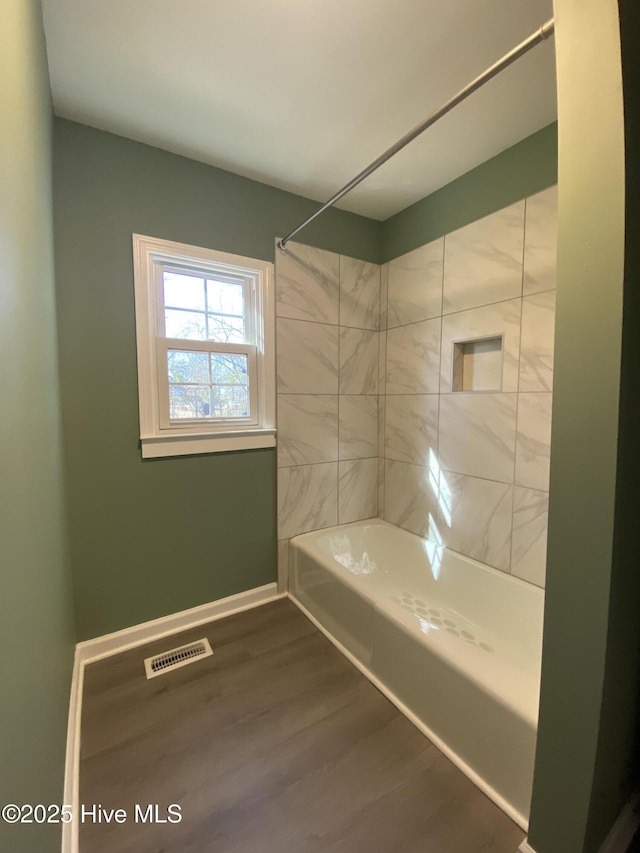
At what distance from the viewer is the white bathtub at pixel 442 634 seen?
1.11 meters

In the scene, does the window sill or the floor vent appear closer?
the floor vent

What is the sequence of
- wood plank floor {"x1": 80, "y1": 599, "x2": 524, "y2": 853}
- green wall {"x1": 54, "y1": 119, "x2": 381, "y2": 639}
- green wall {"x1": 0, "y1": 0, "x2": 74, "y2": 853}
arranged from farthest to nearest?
green wall {"x1": 54, "y1": 119, "x2": 381, "y2": 639} < wood plank floor {"x1": 80, "y1": 599, "x2": 524, "y2": 853} < green wall {"x1": 0, "y1": 0, "x2": 74, "y2": 853}

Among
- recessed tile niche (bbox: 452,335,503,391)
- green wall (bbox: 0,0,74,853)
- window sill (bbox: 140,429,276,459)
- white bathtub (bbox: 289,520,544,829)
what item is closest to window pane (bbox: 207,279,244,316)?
window sill (bbox: 140,429,276,459)

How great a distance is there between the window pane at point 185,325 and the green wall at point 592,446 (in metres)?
1.67

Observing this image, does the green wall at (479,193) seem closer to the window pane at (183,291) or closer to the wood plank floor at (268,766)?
the window pane at (183,291)

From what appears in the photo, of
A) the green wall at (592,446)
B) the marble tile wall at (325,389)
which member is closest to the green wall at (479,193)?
the marble tile wall at (325,389)

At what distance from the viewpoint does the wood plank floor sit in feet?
3.41

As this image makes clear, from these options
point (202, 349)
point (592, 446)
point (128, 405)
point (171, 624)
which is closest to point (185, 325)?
point (202, 349)

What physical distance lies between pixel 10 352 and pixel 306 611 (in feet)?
6.43

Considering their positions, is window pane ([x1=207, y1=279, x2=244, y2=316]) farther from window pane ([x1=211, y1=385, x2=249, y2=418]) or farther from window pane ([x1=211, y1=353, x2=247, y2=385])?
window pane ([x1=211, y1=385, x2=249, y2=418])

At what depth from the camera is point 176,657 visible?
173 cm

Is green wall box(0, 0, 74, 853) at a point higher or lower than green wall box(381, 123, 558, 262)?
lower

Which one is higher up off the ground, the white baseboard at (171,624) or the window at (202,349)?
the window at (202,349)

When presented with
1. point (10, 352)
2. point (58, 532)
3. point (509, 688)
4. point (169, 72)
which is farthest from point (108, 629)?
point (169, 72)
